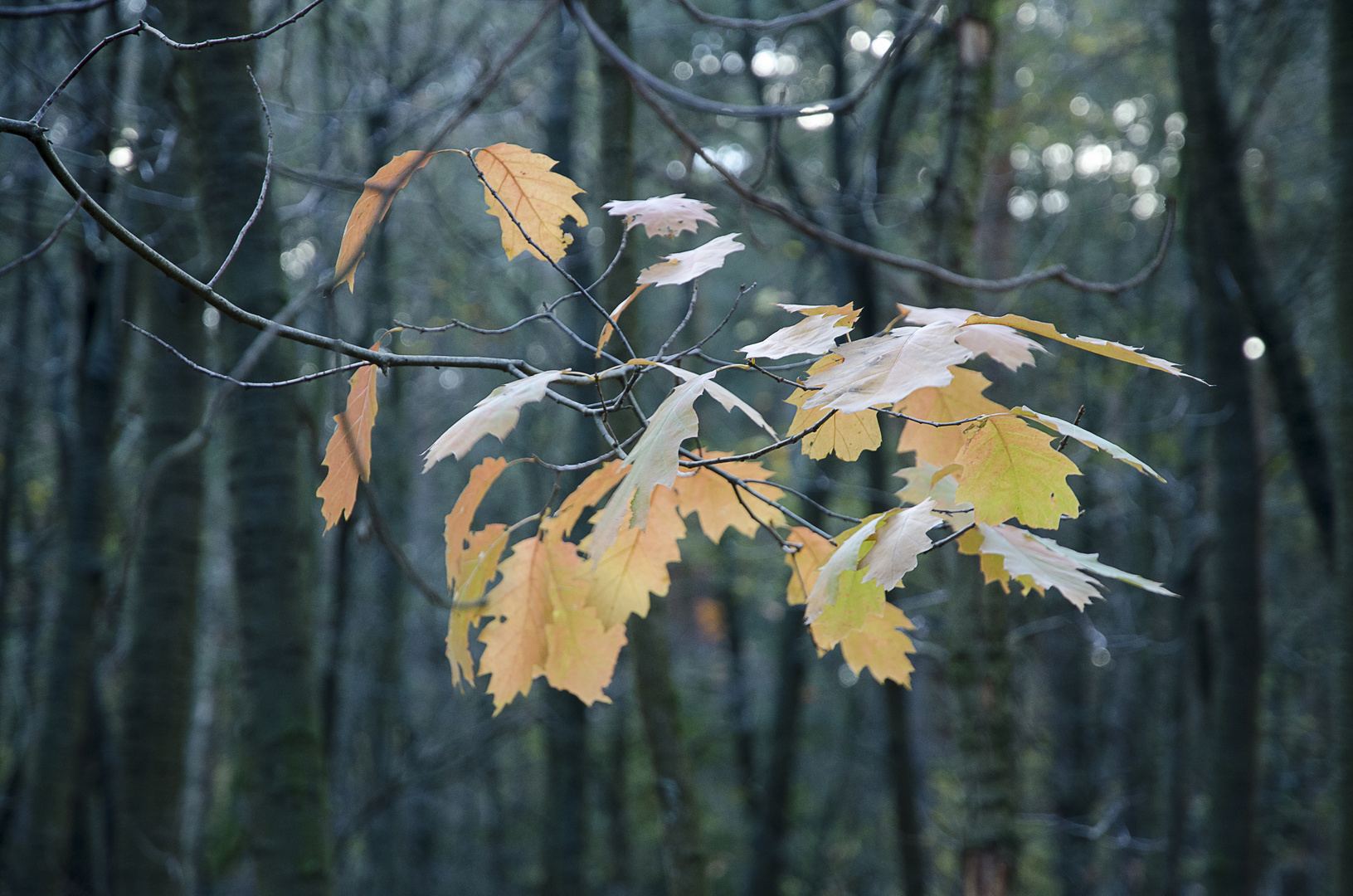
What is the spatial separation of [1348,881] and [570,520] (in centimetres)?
296

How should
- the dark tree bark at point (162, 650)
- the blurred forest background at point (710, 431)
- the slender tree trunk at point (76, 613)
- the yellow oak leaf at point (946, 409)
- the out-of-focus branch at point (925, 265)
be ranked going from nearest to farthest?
the yellow oak leaf at point (946, 409) < the out-of-focus branch at point (925, 265) < the blurred forest background at point (710, 431) < the dark tree bark at point (162, 650) < the slender tree trunk at point (76, 613)

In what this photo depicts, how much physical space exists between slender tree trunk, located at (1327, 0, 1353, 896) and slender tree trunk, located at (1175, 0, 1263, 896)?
2.79 feet

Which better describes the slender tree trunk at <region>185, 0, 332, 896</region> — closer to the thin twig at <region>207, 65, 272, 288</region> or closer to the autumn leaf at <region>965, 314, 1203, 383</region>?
the thin twig at <region>207, 65, 272, 288</region>

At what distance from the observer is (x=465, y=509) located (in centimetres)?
126

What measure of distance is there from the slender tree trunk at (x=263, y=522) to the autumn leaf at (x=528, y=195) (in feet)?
3.57

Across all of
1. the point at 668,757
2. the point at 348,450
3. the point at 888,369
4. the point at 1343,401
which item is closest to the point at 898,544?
the point at 888,369

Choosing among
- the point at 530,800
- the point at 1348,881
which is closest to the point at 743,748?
the point at 530,800

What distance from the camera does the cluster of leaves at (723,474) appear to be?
0.99m

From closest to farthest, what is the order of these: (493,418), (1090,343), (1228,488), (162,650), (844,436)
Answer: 1. (493,418)
2. (1090,343)
3. (844,436)
4. (162,650)
5. (1228,488)

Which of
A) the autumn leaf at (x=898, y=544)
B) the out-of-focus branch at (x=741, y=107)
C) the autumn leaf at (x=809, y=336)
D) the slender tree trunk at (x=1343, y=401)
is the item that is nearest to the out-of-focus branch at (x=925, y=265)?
the out-of-focus branch at (x=741, y=107)

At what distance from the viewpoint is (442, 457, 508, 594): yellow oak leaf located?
4.09ft

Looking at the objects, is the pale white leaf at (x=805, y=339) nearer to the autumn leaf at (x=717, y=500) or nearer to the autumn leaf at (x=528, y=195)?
the autumn leaf at (x=717, y=500)

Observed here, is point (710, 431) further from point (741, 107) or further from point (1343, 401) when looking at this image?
point (741, 107)

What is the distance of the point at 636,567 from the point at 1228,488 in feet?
12.3
